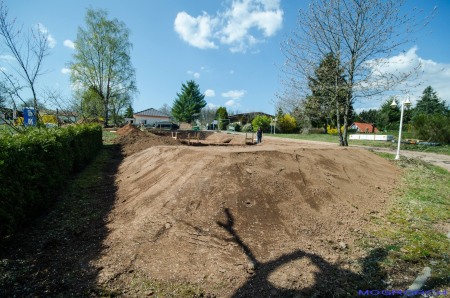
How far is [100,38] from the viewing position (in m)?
29.4

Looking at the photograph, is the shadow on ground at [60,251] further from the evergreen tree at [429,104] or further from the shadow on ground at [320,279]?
the evergreen tree at [429,104]

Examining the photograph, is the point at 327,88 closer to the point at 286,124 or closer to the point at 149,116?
the point at 286,124

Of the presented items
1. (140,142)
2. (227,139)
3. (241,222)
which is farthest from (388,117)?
(241,222)

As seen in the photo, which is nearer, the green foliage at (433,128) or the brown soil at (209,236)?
the brown soil at (209,236)

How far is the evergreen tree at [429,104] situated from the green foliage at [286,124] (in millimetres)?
27484

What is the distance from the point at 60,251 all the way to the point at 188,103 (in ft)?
191

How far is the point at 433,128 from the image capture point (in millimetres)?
21281

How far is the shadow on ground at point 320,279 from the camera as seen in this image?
3.19m

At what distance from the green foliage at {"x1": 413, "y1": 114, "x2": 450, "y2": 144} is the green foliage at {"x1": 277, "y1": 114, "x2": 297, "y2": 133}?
22882 millimetres

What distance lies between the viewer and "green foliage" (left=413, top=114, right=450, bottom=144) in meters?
20.7

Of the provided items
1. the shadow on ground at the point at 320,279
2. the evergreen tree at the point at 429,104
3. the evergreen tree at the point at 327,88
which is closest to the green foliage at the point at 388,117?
the evergreen tree at the point at 429,104

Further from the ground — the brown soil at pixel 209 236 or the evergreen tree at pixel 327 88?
the evergreen tree at pixel 327 88

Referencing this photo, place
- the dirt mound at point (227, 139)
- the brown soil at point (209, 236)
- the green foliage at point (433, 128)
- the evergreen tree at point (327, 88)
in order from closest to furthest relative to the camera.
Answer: the brown soil at point (209, 236) < the evergreen tree at point (327, 88) < the green foliage at point (433, 128) < the dirt mound at point (227, 139)

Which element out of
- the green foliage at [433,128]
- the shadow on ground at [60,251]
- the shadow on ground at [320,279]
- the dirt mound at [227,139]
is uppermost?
the green foliage at [433,128]
